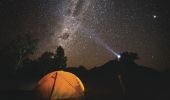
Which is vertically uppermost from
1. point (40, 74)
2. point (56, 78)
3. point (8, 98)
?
point (56, 78)

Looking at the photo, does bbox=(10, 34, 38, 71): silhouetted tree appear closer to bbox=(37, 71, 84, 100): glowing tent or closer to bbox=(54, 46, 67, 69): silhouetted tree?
bbox=(54, 46, 67, 69): silhouetted tree

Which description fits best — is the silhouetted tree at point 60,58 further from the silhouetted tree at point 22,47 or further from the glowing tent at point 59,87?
the glowing tent at point 59,87

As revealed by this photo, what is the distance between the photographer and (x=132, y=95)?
17.5 metres

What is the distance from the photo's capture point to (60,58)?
4009 centimetres

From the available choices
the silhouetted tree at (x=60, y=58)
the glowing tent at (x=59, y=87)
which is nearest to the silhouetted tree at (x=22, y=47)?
the silhouetted tree at (x=60, y=58)

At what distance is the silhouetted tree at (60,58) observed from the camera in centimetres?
3982

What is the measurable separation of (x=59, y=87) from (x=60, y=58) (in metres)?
24.4

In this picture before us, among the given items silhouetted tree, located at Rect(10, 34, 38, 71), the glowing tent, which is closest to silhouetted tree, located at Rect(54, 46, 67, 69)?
silhouetted tree, located at Rect(10, 34, 38, 71)

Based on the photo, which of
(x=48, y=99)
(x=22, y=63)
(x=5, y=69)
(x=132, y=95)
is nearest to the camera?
(x=48, y=99)

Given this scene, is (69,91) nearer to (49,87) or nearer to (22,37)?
(49,87)

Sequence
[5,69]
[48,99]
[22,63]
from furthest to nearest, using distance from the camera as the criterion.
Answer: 1. [22,63]
2. [5,69]
3. [48,99]

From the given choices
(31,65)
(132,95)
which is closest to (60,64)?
(31,65)

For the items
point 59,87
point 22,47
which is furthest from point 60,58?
point 59,87

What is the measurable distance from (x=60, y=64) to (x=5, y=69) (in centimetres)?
865
